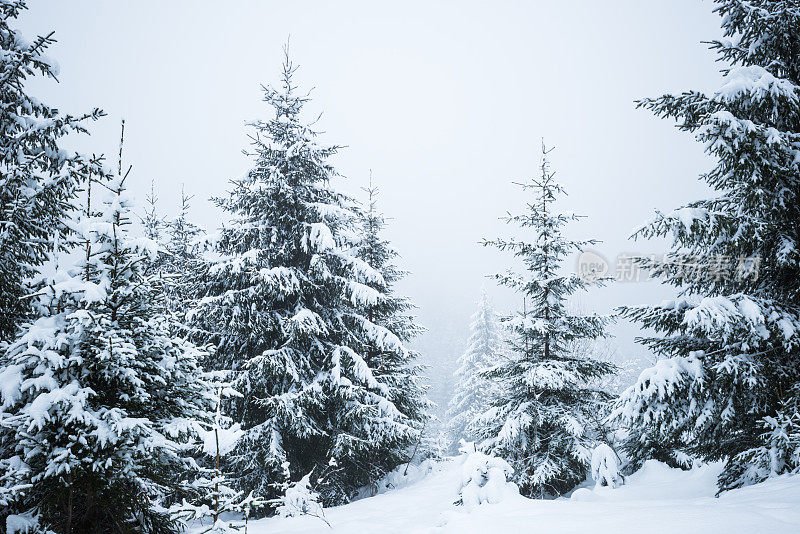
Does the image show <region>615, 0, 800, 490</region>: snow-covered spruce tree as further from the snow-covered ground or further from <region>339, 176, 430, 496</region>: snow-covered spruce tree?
<region>339, 176, 430, 496</region>: snow-covered spruce tree

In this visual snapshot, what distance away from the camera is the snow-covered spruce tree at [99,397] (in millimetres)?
3811

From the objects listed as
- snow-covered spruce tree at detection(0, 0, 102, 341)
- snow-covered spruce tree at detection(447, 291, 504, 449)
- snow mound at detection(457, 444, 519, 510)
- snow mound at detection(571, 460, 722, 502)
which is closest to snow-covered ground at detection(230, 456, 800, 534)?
snow mound at detection(571, 460, 722, 502)

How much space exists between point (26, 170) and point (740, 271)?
35.6 feet

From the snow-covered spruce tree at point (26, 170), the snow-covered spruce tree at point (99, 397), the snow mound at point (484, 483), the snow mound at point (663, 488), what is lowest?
the snow mound at point (663, 488)

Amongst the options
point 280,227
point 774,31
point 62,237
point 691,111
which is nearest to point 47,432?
point 62,237

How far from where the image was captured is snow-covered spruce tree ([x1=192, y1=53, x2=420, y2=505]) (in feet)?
32.7

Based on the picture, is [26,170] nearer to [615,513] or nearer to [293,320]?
[293,320]

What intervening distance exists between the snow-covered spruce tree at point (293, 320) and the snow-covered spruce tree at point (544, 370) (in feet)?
9.25

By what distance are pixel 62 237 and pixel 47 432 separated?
327 centimetres

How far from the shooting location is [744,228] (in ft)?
20.6

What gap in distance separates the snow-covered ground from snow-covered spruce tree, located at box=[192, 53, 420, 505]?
1.80 m

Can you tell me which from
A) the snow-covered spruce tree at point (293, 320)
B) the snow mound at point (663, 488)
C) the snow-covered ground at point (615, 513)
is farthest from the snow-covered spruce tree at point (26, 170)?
the snow mound at point (663, 488)

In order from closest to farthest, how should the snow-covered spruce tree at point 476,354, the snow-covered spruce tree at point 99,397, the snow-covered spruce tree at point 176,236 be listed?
the snow-covered spruce tree at point 99,397
the snow-covered spruce tree at point 176,236
the snow-covered spruce tree at point 476,354

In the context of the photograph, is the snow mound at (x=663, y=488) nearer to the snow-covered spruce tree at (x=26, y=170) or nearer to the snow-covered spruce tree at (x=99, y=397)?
the snow-covered spruce tree at (x=99, y=397)
